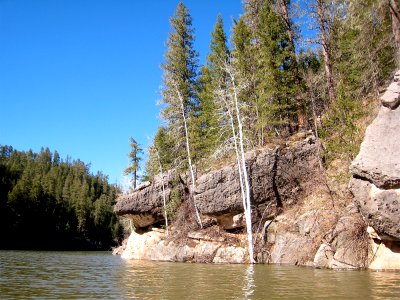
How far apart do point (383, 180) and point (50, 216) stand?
87.5 metres

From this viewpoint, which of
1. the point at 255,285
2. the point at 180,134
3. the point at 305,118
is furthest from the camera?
the point at 180,134

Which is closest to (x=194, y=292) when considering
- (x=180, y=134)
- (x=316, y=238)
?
(x=316, y=238)

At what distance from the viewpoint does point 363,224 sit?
15.3m

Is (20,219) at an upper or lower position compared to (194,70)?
lower

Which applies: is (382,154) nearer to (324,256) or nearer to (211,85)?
(324,256)

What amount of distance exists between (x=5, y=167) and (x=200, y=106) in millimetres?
87730

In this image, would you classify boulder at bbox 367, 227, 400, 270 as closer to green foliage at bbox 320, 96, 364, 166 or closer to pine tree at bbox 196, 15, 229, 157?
green foliage at bbox 320, 96, 364, 166

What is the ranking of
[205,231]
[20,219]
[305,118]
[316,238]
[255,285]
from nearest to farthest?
1. [255,285]
2. [316,238]
3. [205,231]
4. [305,118]
5. [20,219]

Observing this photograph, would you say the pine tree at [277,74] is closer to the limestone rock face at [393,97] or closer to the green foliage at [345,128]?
the green foliage at [345,128]

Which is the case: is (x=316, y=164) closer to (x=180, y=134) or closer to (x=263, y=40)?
(x=263, y=40)

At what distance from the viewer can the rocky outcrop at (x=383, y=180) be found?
498 inches

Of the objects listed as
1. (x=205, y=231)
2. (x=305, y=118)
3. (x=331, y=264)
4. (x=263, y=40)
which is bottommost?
(x=331, y=264)

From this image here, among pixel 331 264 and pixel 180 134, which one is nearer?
pixel 331 264

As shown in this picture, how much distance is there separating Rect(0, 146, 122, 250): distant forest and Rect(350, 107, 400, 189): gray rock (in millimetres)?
73578
